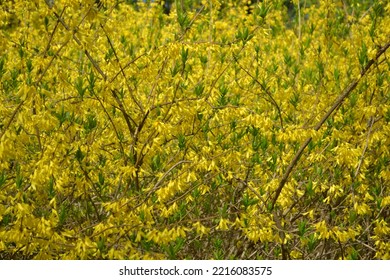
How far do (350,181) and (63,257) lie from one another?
1.86m

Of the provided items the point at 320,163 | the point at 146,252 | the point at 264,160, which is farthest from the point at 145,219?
the point at 320,163

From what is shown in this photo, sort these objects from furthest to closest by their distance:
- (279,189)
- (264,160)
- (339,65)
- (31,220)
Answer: (339,65), (264,160), (279,189), (31,220)

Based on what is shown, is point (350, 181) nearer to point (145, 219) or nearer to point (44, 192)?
point (145, 219)

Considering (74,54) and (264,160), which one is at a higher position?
(264,160)

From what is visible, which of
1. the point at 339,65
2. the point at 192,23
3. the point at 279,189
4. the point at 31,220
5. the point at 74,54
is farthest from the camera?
the point at 74,54

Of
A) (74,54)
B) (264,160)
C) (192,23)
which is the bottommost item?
(74,54)

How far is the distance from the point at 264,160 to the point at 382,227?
0.86 meters

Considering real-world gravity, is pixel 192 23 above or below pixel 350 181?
above

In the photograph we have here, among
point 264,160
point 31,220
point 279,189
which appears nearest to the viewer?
point 31,220

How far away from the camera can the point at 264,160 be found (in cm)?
391
